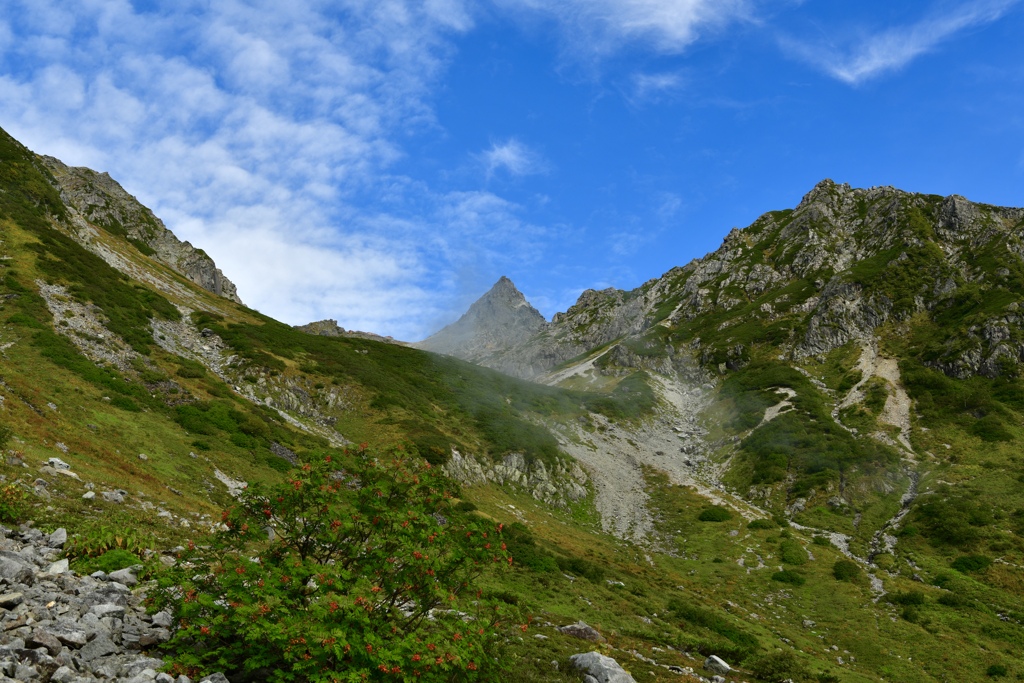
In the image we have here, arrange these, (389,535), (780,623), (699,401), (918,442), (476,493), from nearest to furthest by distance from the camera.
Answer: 1. (389,535)
2. (780,623)
3. (476,493)
4. (918,442)
5. (699,401)

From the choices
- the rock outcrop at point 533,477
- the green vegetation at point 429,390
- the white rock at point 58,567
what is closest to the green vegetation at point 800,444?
the green vegetation at point 429,390

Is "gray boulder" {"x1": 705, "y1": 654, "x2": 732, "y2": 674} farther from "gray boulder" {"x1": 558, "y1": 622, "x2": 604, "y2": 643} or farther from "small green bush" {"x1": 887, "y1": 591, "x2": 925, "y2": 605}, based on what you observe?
"small green bush" {"x1": 887, "y1": 591, "x2": 925, "y2": 605}

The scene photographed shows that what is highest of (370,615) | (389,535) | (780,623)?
(389,535)

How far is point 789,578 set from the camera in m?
47.2

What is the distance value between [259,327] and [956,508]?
85671 millimetres

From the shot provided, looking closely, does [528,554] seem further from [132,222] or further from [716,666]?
[132,222]

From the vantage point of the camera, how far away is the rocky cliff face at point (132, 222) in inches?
4427

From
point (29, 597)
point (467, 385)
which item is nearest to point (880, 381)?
point (467, 385)

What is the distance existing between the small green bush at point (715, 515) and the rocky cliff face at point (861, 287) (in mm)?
58071

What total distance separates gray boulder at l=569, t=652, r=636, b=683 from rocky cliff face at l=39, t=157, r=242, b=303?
4743 inches

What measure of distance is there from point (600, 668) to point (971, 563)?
4911 cm

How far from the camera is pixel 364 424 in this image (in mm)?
58719

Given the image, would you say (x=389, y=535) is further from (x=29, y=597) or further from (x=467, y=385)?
(x=467, y=385)

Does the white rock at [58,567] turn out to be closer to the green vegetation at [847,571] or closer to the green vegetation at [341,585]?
the green vegetation at [341,585]
